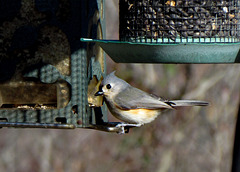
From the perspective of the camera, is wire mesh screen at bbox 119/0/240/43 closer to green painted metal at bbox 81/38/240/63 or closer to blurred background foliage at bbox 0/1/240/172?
green painted metal at bbox 81/38/240/63

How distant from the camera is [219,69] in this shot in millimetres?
10922

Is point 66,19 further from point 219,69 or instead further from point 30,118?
point 219,69

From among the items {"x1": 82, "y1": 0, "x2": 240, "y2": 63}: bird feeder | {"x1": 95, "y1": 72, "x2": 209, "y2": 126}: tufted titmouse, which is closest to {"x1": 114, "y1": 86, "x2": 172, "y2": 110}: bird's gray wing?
{"x1": 95, "y1": 72, "x2": 209, "y2": 126}: tufted titmouse

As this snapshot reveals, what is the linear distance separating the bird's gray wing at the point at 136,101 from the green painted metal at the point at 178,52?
52.7 inches

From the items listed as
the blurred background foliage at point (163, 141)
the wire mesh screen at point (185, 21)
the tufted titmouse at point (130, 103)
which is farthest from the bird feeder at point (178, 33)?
the blurred background foliage at point (163, 141)

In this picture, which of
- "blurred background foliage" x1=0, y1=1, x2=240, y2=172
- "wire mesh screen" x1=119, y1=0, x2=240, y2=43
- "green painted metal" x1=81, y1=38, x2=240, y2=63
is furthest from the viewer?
"blurred background foliage" x1=0, y1=1, x2=240, y2=172

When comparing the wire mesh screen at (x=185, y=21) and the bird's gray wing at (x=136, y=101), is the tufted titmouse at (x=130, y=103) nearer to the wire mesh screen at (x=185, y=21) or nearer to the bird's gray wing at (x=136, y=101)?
the bird's gray wing at (x=136, y=101)

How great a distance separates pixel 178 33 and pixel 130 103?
4.75 feet

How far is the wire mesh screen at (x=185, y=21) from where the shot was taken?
550cm

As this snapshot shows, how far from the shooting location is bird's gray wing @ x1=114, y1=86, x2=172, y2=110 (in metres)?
6.68

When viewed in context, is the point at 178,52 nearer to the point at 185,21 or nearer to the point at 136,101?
the point at 185,21

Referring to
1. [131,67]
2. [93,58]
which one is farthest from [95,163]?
[93,58]

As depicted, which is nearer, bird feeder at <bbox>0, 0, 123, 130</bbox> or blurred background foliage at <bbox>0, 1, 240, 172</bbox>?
bird feeder at <bbox>0, 0, 123, 130</bbox>

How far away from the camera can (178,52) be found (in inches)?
207
